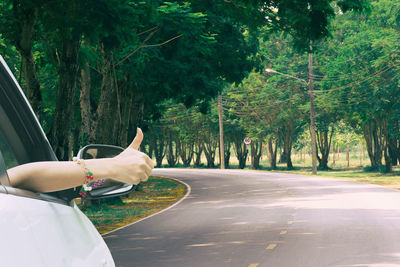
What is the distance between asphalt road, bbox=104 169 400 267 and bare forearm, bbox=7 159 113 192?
751 cm

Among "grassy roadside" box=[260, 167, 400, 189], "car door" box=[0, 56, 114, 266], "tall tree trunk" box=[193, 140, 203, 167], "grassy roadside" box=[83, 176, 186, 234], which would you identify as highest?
"tall tree trunk" box=[193, 140, 203, 167]

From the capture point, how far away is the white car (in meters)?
1.49

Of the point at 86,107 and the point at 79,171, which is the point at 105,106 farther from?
the point at 79,171

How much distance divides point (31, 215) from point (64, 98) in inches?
499

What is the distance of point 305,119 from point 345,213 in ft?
129

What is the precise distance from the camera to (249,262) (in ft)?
30.9

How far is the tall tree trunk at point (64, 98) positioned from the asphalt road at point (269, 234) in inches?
90.6

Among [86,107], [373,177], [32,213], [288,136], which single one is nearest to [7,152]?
[32,213]

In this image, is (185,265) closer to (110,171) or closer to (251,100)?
(110,171)

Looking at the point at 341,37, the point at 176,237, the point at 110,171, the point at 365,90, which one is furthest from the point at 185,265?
the point at 341,37

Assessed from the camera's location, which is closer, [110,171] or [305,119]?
[110,171]

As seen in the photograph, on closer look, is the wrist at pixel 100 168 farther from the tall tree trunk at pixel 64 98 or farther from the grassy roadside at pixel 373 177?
the grassy roadside at pixel 373 177

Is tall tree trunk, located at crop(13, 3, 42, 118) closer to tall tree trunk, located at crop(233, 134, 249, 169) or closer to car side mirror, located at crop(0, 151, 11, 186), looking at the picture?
car side mirror, located at crop(0, 151, 11, 186)

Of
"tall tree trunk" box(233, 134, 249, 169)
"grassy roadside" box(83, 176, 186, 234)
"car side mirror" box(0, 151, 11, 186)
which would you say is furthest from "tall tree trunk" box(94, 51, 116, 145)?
"tall tree trunk" box(233, 134, 249, 169)
